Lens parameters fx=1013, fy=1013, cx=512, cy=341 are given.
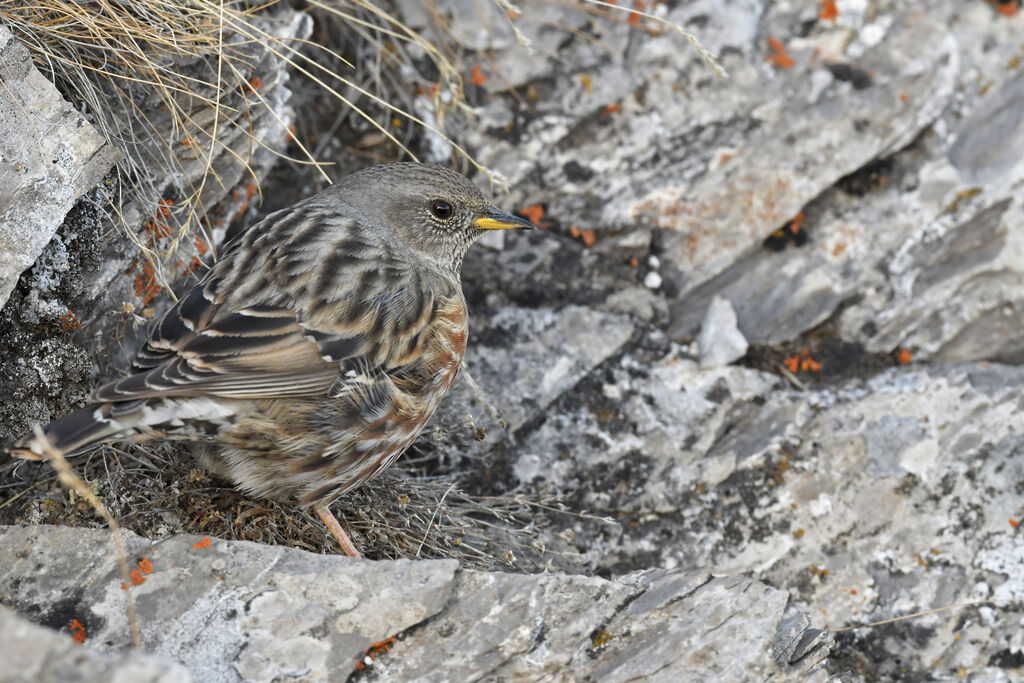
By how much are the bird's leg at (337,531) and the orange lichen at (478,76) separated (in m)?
2.56

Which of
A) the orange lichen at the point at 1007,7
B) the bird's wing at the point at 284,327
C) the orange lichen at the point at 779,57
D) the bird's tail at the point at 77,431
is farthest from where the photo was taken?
the orange lichen at the point at 1007,7

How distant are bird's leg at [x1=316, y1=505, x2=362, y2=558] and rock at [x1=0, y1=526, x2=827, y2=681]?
43 centimetres

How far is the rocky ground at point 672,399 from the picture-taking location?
11.4 ft

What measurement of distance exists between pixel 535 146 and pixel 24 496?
3.02 metres

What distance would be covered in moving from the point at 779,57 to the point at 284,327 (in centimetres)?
329

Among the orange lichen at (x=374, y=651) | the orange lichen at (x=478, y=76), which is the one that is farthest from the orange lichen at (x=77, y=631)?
the orange lichen at (x=478, y=76)

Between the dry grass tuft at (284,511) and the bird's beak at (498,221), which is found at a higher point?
the bird's beak at (498,221)

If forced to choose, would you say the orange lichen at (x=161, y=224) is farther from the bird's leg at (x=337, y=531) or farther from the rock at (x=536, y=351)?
the rock at (x=536, y=351)

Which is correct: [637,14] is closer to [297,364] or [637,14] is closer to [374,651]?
[297,364]

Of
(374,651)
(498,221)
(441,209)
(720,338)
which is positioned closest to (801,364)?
(720,338)

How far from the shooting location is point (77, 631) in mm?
3271

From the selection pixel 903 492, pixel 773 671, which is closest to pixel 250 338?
pixel 773 671

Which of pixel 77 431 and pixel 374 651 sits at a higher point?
pixel 77 431

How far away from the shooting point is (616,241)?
5.43m
